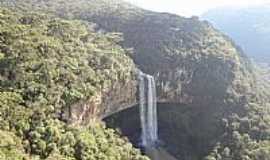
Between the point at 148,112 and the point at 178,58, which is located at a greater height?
the point at 178,58

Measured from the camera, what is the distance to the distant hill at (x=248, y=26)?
65.7m

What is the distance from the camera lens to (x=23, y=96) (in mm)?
22438

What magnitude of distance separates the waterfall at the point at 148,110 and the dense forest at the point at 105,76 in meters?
0.89

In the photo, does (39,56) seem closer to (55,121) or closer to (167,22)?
(55,121)

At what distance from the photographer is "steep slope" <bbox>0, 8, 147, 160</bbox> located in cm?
2106

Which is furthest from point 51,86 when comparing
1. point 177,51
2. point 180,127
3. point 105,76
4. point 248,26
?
point 248,26

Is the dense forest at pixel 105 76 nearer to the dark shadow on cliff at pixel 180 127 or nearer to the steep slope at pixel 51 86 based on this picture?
the steep slope at pixel 51 86

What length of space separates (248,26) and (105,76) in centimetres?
4825

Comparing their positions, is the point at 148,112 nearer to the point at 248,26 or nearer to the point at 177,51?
the point at 177,51

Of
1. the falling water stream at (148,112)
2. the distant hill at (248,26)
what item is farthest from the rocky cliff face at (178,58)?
the distant hill at (248,26)

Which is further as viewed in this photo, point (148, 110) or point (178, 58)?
point (178, 58)

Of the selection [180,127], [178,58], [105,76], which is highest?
[178,58]

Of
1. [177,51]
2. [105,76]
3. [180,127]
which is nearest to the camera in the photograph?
[105,76]

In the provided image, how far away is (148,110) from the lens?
34.0 metres
